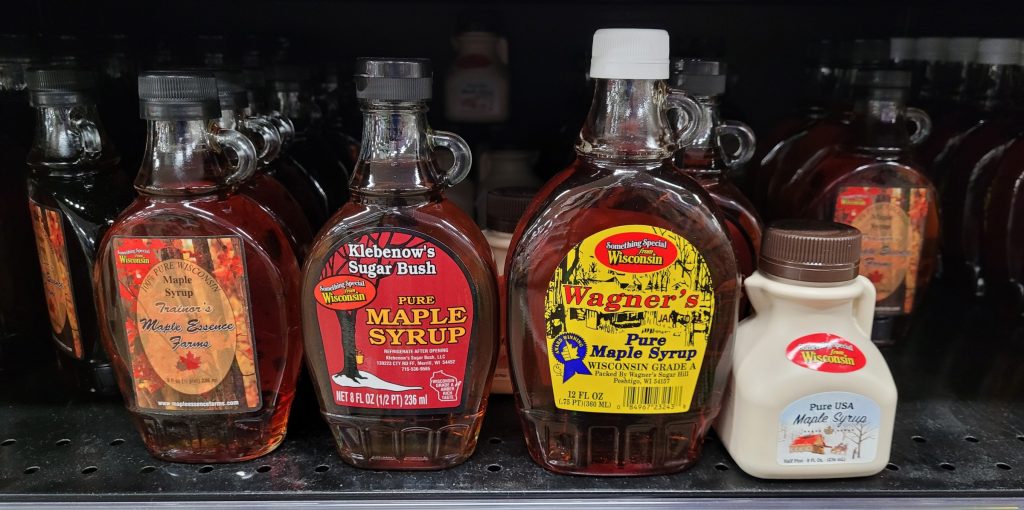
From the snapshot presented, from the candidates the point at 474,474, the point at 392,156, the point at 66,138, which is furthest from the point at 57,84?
the point at 474,474

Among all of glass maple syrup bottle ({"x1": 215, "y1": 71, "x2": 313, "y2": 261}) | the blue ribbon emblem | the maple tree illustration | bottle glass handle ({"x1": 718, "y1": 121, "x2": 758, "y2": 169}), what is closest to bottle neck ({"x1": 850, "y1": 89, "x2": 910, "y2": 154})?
bottle glass handle ({"x1": 718, "y1": 121, "x2": 758, "y2": 169})

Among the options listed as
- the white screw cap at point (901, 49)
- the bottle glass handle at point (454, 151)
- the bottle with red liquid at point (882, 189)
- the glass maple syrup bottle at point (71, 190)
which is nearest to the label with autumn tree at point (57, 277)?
the glass maple syrup bottle at point (71, 190)

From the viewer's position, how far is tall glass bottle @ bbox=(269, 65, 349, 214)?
114 centimetres

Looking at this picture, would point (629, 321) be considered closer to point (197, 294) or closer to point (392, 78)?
point (392, 78)

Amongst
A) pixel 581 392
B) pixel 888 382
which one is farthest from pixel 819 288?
pixel 581 392

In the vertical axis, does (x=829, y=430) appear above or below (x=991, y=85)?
below

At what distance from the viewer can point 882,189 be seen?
1.01 meters

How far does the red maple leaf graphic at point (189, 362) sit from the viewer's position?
0.83 m

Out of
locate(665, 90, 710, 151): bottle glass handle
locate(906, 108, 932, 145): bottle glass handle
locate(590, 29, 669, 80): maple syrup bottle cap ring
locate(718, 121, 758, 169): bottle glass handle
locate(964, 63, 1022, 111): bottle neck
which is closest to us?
locate(590, 29, 669, 80): maple syrup bottle cap ring

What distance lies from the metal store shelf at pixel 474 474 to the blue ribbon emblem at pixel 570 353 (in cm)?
12

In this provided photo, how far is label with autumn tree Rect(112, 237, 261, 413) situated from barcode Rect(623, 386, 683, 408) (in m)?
0.40

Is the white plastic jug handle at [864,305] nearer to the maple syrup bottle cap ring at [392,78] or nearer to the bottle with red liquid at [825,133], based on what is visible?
the bottle with red liquid at [825,133]

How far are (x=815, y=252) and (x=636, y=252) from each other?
0.18 meters

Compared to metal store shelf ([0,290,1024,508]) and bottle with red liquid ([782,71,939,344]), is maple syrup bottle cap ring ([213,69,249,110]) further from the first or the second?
bottle with red liquid ([782,71,939,344])
